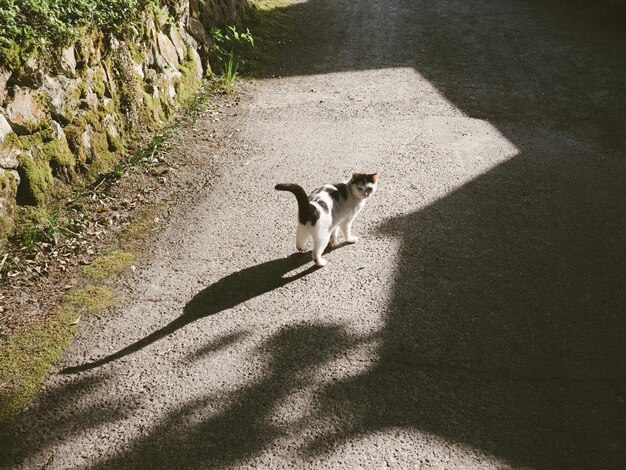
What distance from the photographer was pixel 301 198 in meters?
3.90

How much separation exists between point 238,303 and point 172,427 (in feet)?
3.91

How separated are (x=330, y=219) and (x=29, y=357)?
2545mm

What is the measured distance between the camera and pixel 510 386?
329cm

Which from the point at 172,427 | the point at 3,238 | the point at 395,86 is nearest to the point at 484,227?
the point at 172,427

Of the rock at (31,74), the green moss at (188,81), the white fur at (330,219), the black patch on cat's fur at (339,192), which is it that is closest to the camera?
the white fur at (330,219)

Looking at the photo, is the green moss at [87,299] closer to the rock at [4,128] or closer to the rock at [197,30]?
the rock at [4,128]

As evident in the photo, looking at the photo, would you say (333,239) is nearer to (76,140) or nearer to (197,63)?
(76,140)

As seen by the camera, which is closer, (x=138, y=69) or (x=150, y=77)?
(x=138, y=69)

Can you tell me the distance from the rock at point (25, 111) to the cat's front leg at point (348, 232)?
10.3 ft

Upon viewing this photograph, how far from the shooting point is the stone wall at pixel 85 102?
4.52m

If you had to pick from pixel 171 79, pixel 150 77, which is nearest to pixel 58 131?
pixel 150 77

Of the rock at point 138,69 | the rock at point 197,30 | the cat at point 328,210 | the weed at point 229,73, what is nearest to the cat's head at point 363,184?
the cat at point 328,210

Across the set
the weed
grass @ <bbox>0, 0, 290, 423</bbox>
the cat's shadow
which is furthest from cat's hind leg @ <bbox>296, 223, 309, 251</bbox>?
the weed

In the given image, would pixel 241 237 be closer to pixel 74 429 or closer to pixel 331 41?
pixel 74 429
